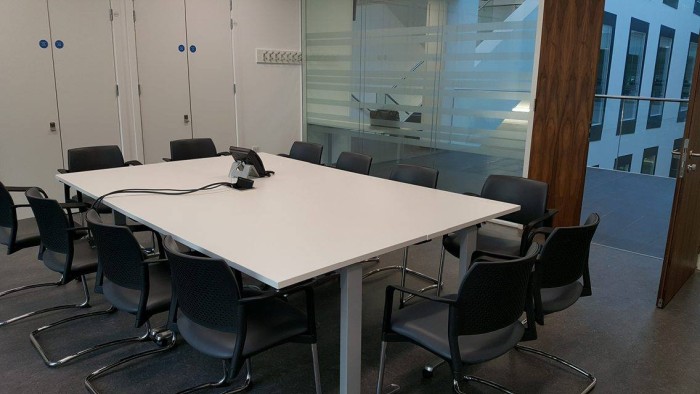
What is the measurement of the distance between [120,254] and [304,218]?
87 centimetres

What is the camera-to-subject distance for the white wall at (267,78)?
251 inches

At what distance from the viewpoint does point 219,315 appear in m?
1.90

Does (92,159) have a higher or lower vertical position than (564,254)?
higher

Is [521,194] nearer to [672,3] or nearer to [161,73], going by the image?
[161,73]

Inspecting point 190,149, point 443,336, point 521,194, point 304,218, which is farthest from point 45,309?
point 521,194

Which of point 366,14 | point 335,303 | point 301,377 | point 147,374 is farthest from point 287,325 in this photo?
point 366,14

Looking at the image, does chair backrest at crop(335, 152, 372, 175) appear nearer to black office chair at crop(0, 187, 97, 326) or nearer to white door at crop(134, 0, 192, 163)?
black office chair at crop(0, 187, 97, 326)

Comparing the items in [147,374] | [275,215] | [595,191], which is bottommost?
[147,374]

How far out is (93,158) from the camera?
13.9 feet

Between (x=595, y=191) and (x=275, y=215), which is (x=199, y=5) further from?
(x=595, y=191)

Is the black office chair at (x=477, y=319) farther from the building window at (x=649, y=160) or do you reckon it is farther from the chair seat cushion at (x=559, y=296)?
the building window at (x=649, y=160)

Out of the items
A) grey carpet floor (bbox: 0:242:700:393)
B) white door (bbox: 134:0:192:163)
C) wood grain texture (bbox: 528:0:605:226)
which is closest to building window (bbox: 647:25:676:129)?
wood grain texture (bbox: 528:0:605:226)

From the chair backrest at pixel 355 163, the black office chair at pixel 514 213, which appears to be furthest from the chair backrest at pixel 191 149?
the black office chair at pixel 514 213

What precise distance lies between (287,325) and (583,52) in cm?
363
